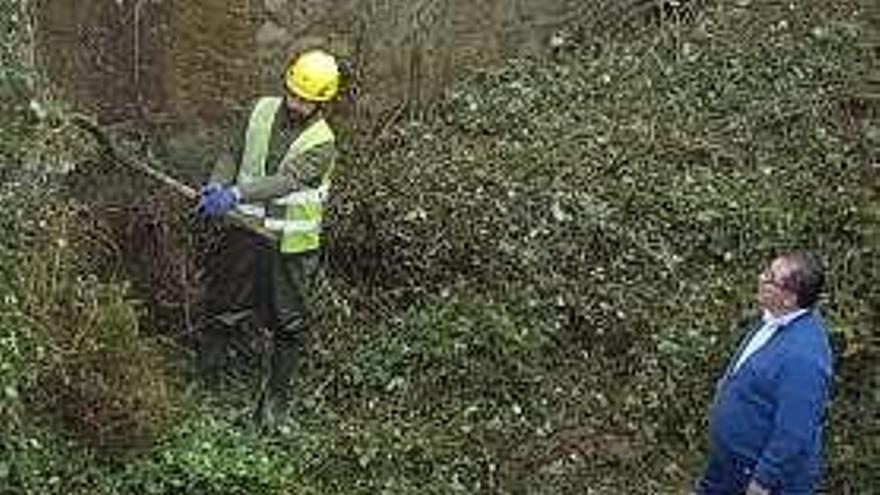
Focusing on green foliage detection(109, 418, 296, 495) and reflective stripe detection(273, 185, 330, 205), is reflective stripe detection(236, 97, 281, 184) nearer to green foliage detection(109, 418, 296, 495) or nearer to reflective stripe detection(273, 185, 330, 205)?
reflective stripe detection(273, 185, 330, 205)

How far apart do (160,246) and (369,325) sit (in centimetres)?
125

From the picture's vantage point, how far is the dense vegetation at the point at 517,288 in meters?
7.68

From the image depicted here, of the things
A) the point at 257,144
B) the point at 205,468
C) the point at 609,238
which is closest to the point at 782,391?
the point at 205,468

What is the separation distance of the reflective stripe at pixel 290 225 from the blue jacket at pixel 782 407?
2535 mm

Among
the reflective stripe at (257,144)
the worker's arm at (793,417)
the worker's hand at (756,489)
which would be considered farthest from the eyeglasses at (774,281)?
the reflective stripe at (257,144)

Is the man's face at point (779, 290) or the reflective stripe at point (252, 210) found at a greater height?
the man's face at point (779, 290)

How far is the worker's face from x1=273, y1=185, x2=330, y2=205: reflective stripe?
0.39 meters

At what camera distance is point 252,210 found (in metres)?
8.37

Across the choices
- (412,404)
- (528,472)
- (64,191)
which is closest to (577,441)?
(528,472)

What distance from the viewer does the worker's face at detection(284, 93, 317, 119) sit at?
27.4ft

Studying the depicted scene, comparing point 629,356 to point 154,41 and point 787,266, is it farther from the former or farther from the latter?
point 154,41

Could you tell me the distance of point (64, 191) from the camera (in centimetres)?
861

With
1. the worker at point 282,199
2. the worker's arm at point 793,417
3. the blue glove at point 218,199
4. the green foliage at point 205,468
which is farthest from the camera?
the worker at point 282,199

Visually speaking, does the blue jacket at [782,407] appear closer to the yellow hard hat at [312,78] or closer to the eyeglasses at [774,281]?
the eyeglasses at [774,281]
